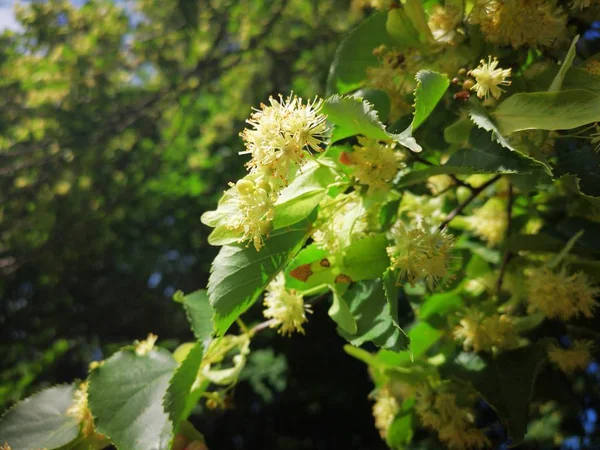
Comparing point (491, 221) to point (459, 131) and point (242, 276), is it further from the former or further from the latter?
point (242, 276)

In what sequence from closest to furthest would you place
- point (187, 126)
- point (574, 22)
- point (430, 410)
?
1. point (574, 22)
2. point (430, 410)
3. point (187, 126)

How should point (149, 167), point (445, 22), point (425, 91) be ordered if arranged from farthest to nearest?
point (149, 167), point (445, 22), point (425, 91)

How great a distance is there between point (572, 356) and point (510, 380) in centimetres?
29

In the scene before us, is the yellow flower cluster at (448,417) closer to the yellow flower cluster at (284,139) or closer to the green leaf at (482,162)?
the green leaf at (482,162)

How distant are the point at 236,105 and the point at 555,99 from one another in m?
3.55

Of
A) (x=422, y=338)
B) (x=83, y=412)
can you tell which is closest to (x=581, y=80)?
(x=422, y=338)

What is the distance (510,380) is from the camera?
976 mm

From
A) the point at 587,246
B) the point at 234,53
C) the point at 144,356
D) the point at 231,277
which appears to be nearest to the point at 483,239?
the point at 587,246

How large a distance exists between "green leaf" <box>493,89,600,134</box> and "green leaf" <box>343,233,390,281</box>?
0.26 metres

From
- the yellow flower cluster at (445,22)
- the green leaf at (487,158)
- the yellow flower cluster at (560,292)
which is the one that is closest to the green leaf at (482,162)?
the green leaf at (487,158)

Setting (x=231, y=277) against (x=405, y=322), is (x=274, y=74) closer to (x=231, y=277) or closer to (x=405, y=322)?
(x=405, y=322)

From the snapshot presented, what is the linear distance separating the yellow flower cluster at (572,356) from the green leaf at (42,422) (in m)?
1.06

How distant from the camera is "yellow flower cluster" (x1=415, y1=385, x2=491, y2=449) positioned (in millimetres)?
1094

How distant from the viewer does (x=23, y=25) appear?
3.53 metres
